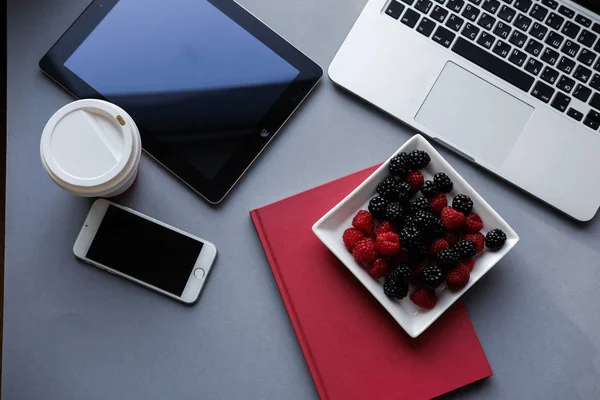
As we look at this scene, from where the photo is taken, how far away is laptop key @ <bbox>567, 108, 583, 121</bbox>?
0.84 metres

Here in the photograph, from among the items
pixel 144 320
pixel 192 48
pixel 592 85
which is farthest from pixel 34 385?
pixel 592 85

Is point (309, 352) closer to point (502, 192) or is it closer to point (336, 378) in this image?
point (336, 378)

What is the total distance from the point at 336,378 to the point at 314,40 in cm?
50

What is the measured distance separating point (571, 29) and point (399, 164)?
1.08 feet

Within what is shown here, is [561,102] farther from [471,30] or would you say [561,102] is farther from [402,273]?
[402,273]

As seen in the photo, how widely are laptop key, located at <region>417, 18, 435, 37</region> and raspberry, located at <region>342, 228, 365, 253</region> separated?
308mm

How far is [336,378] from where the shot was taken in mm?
819

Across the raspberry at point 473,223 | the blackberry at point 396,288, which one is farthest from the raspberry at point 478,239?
the blackberry at point 396,288

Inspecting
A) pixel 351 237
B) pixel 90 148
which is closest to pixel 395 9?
pixel 351 237

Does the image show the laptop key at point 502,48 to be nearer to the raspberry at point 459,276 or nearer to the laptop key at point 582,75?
the laptop key at point 582,75

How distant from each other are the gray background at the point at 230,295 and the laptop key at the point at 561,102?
13 centimetres

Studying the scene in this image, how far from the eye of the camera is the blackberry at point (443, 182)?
0.81m

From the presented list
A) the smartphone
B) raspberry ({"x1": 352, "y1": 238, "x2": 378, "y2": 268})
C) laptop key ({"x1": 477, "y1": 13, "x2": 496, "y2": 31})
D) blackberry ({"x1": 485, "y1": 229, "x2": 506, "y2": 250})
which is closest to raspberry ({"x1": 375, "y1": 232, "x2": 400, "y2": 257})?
raspberry ({"x1": 352, "y1": 238, "x2": 378, "y2": 268})

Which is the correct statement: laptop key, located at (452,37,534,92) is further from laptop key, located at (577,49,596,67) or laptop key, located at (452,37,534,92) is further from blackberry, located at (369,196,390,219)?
blackberry, located at (369,196,390,219)
